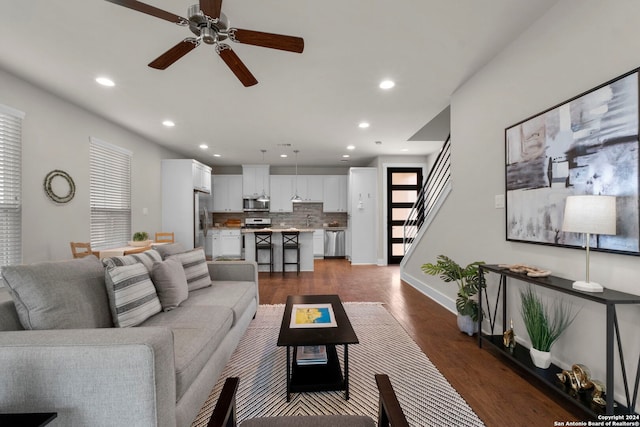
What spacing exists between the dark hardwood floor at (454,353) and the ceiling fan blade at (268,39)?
8.26 ft

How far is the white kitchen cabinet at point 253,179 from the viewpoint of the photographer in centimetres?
771

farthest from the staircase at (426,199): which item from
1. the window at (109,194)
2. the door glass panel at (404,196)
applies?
the window at (109,194)

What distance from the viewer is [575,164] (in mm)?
1821

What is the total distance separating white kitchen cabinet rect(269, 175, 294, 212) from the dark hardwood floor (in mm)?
3088

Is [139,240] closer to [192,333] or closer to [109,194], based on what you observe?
[109,194]

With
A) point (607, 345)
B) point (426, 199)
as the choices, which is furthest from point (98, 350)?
point (426, 199)

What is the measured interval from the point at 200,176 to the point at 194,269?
4.20 metres

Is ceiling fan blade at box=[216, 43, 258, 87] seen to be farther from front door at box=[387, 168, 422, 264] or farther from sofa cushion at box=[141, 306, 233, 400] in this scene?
front door at box=[387, 168, 422, 264]

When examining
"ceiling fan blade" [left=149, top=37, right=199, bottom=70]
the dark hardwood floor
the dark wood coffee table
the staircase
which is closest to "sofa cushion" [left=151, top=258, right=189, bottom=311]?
the dark wood coffee table

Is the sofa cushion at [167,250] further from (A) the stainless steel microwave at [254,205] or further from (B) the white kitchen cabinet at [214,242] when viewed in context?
(A) the stainless steel microwave at [254,205]

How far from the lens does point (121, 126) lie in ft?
15.0

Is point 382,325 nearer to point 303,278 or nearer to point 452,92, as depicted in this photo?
point 303,278

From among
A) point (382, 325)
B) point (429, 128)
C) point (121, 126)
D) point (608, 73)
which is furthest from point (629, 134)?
point (121, 126)

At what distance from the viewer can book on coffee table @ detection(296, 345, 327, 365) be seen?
1934 millimetres
